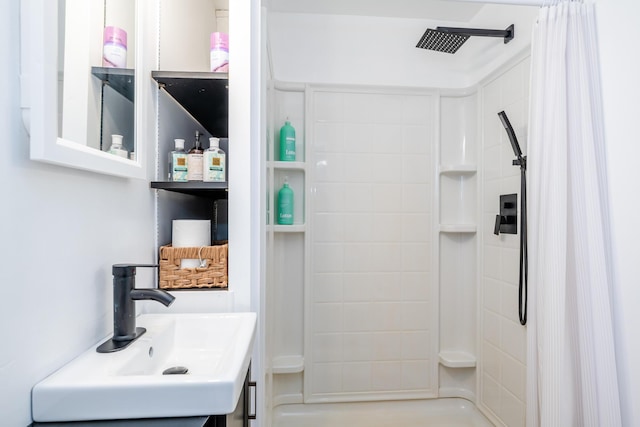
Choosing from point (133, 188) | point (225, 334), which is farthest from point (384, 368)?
point (133, 188)

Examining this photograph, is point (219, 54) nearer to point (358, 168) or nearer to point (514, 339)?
point (358, 168)

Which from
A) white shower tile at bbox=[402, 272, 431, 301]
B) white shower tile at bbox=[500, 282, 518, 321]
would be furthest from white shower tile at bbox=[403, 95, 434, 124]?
white shower tile at bbox=[500, 282, 518, 321]

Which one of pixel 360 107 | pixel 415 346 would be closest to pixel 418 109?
pixel 360 107

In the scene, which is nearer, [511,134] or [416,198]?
[511,134]

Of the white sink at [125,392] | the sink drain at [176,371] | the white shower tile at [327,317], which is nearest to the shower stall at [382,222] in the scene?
the white shower tile at [327,317]

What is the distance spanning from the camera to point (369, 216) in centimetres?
197

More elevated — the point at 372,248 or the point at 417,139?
the point at 417,139

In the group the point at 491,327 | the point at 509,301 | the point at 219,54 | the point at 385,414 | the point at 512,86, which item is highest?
the point at 512,86

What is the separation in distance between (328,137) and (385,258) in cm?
83

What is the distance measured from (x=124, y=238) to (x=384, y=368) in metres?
1.68

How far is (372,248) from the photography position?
1976 millimetres

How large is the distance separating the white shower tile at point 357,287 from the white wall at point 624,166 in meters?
1.15

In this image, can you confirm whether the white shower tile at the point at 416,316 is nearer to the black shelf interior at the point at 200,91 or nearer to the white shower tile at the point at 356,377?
the white shower tile at the point at 356,377

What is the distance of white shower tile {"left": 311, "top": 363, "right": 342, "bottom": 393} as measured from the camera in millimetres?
1929
